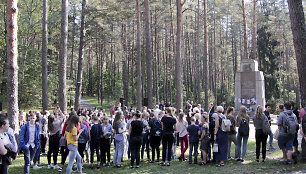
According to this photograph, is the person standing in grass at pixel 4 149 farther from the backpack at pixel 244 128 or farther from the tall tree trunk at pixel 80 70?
the tall tree trunk at pixel 80 70

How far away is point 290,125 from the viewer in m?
7.08

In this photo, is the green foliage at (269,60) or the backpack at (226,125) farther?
the green foliage at (269,60)

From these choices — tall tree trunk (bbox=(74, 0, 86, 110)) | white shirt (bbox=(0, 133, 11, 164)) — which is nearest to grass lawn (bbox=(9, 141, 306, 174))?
white shirt (bbox=(0, 133, 11, 164))

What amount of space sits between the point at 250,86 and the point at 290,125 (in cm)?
1239

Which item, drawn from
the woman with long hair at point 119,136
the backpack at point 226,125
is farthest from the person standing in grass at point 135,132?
the backpack at point 226,125

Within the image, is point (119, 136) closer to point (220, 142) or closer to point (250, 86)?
point (220, 142)

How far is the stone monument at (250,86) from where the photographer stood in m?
18.3

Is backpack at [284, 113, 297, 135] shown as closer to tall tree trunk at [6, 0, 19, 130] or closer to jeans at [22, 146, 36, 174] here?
jeans at [22, 146, 36, 174]

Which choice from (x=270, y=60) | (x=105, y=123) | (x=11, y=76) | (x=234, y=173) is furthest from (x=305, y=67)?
(x=270, y=60)

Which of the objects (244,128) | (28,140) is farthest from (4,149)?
(244,128)

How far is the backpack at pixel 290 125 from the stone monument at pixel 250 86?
38.2ft

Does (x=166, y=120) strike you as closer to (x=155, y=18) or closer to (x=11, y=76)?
(x=11, y=76)

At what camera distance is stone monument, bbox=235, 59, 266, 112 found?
18312mm

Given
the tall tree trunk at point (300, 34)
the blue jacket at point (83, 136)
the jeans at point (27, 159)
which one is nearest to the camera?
the jeans at point (27, 159)
